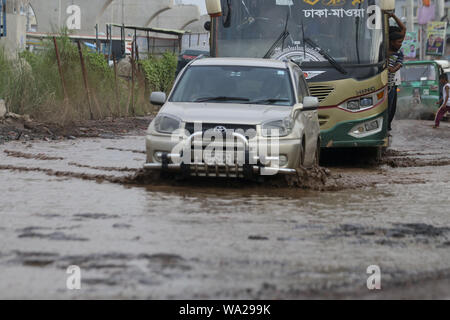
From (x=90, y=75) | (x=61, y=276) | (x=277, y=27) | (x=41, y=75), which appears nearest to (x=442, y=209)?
(x=61, y=276)

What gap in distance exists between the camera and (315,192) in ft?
31.7

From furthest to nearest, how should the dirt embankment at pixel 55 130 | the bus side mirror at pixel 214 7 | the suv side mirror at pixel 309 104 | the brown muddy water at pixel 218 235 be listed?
the dirt embankment at pixel 55 130 < the bus side mirror at pixel 214 7 < the suv side mirror at pixel 309 104 < the brown muddy water at pixel 218 235

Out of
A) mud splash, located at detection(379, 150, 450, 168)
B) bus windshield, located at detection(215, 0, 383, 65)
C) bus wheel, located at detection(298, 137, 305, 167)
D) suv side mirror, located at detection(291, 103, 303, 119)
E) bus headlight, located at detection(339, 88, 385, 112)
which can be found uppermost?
bus windshield, located at detection(215, 0, 383, 65)

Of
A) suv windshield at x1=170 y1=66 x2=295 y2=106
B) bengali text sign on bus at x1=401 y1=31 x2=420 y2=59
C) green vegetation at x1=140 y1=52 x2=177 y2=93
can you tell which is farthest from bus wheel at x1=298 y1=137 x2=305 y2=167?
bengali text sign on bus at x1=401 y1=31 x2=420 y2=59

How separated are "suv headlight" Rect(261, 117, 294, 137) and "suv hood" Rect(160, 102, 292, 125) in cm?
5

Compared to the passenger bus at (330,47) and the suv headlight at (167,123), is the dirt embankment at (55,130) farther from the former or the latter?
the suv headlight at (167,123)

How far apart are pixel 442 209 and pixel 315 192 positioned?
5.41 feet

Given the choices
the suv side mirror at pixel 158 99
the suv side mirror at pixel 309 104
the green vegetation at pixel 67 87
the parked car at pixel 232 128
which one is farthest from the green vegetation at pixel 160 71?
the suv side mirror at pixel 309 104

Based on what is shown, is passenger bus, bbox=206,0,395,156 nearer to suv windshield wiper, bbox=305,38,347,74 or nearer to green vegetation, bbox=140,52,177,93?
suv windshield wiper, bbox=305,38,347,74

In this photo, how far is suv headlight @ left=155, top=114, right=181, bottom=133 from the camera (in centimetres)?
953

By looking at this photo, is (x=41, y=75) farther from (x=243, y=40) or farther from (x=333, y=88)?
(x=333, y=88)

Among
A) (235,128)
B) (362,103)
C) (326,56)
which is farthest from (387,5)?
(235,128)

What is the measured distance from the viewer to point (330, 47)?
1328cm

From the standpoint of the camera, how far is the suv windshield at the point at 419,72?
32.9 metres
